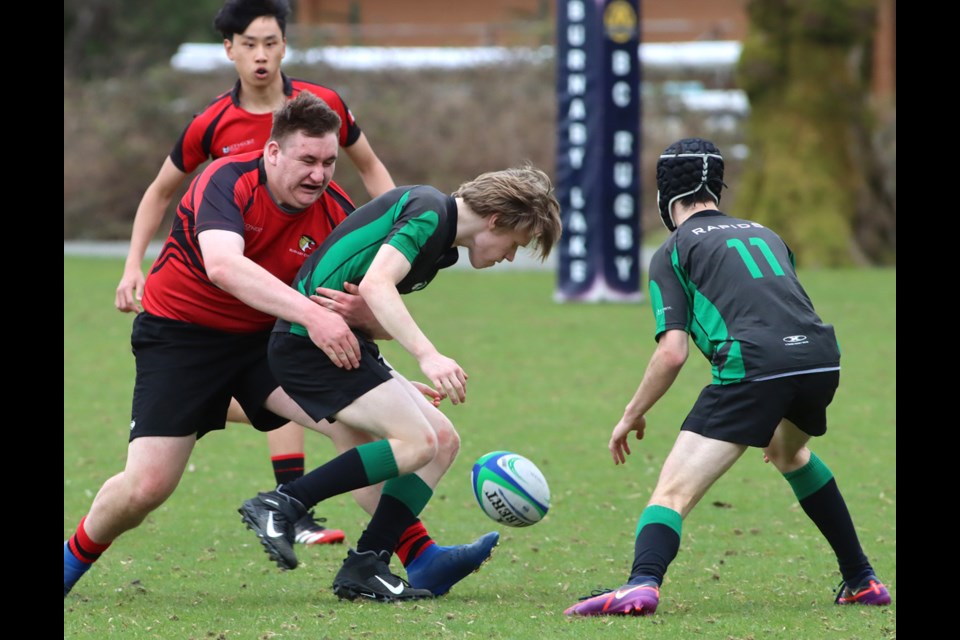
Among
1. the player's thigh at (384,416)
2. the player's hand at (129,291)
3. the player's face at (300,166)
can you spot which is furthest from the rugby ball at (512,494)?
the player's hand at (129,291)

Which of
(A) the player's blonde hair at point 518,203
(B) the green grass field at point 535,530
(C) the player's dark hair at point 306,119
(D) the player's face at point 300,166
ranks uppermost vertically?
(C) the player's dark hair at point 306,119

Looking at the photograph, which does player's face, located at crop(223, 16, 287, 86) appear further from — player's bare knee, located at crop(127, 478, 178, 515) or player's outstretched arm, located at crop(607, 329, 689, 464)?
player's outstretched arm, located at crop(607, 329, 689, 464)

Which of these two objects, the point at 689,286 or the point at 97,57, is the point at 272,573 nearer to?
the point at 689,286

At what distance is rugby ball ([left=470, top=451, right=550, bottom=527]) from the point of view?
5559 mm

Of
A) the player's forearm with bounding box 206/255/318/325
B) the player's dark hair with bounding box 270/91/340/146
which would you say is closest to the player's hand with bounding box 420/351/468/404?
the player's forearm with bounding box 206/255/318/325

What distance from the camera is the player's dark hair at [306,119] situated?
539 cm

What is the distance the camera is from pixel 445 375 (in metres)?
4.96

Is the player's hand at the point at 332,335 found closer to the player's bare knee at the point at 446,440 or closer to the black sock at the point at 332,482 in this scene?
the black sock at the point at 332,482

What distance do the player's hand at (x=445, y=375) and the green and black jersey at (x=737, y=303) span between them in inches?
28.7

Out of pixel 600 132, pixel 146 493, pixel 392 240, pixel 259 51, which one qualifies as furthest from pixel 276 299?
pixel 600 132

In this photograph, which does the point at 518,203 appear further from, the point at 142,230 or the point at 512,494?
the point at 142,230

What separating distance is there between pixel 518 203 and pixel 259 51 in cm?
212

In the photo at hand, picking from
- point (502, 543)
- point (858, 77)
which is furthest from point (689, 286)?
point (858, 77)

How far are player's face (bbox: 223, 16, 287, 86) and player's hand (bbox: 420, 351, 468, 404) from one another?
240cm
